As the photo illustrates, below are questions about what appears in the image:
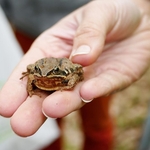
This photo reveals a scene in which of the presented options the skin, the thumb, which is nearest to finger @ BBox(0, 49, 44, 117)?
the skin

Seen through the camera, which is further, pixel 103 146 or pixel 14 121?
pixel 103 146

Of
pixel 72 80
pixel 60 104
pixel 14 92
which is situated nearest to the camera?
→ pixel 60 104

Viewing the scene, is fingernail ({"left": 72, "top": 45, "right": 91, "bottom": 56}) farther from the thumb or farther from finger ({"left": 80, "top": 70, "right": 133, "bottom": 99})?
finger ({"left": 80, "top": 70, "right": 133, "bottom": 99})

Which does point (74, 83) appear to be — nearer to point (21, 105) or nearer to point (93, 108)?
point (21, 105)

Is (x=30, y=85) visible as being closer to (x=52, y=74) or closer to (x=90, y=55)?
(x=52, y=74)

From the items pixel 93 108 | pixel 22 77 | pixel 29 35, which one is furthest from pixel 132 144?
pixel 22 77

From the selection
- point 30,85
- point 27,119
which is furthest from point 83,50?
point 27,119
